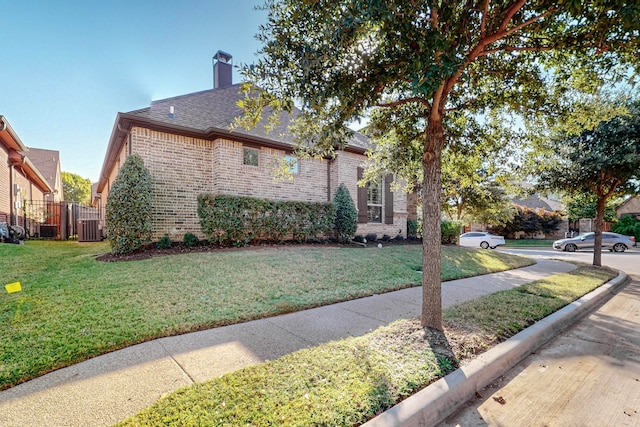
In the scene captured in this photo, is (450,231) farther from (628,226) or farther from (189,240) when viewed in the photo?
(628,226)

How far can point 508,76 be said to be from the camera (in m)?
4.34

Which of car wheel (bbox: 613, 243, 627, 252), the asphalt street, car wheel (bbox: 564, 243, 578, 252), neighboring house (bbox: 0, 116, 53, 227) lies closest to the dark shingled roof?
neighboring house (bbox: 0, 116, 53, 227)

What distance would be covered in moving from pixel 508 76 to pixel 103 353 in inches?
240

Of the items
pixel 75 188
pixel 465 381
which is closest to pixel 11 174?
pixel 465 381

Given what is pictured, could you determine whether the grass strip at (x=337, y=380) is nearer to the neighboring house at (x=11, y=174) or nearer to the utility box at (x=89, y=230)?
the neighboring house at (x=11, y=174)

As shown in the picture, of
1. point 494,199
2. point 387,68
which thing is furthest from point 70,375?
point 494,199

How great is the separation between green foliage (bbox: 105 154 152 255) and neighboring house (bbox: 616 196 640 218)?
37.4 meters

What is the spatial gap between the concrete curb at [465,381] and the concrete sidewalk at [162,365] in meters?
1.17

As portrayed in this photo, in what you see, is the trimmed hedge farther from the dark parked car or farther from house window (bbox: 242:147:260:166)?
the dark parked car

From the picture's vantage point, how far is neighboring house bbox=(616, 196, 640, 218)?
87.3 feet

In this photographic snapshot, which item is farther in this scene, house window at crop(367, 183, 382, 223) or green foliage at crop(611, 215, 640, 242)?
green foliage at crop(611, 215, 640, 242)

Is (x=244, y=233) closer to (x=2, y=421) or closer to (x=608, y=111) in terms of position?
(x=2, y=421)

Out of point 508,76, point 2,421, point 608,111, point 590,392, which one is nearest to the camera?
point 2,421

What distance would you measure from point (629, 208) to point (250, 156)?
35.8 meters
